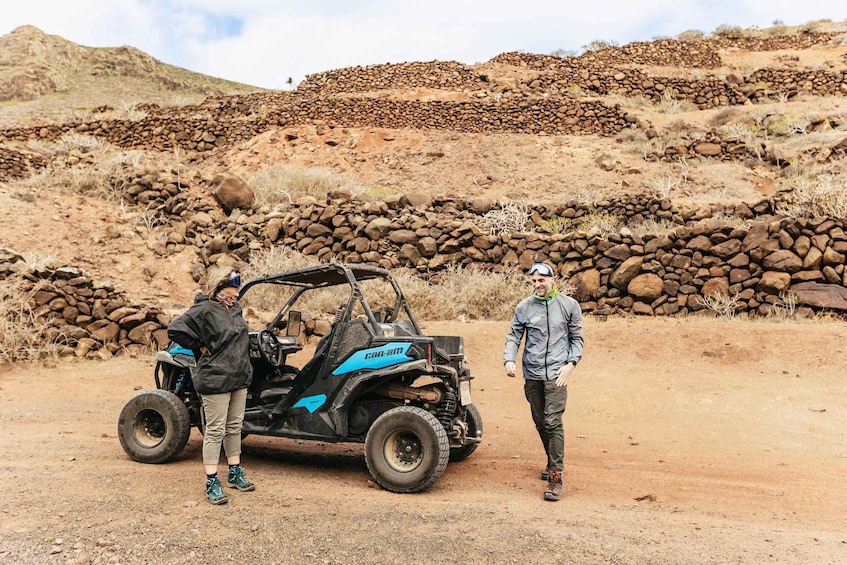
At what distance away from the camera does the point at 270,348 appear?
6000 mm

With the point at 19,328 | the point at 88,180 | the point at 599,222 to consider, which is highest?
the point at 88,180

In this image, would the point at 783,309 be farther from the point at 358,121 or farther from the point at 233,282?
the point at 358,121

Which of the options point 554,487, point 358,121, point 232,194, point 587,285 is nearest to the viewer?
point 554,487

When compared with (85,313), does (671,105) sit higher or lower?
higher

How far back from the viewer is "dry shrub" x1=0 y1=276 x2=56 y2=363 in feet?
34.3

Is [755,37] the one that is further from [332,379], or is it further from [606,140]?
[332,379]

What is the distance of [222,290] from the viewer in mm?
5074

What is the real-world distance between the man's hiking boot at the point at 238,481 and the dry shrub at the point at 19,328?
7.26 m

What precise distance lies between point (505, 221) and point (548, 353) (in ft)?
35.4

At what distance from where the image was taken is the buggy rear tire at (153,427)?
5.75m

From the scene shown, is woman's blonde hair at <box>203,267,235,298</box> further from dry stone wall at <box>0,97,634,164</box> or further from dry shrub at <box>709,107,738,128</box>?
dry shrub at <box>709,107,738,128</box>

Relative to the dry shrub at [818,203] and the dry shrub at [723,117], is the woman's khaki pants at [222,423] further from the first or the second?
the dry shrub at [723,117]

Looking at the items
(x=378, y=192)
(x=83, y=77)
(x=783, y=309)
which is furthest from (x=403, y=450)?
(x=83, y=77)

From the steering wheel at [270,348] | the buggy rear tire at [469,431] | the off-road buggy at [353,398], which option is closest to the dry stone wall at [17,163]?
the off-road buggy at [353,398]
